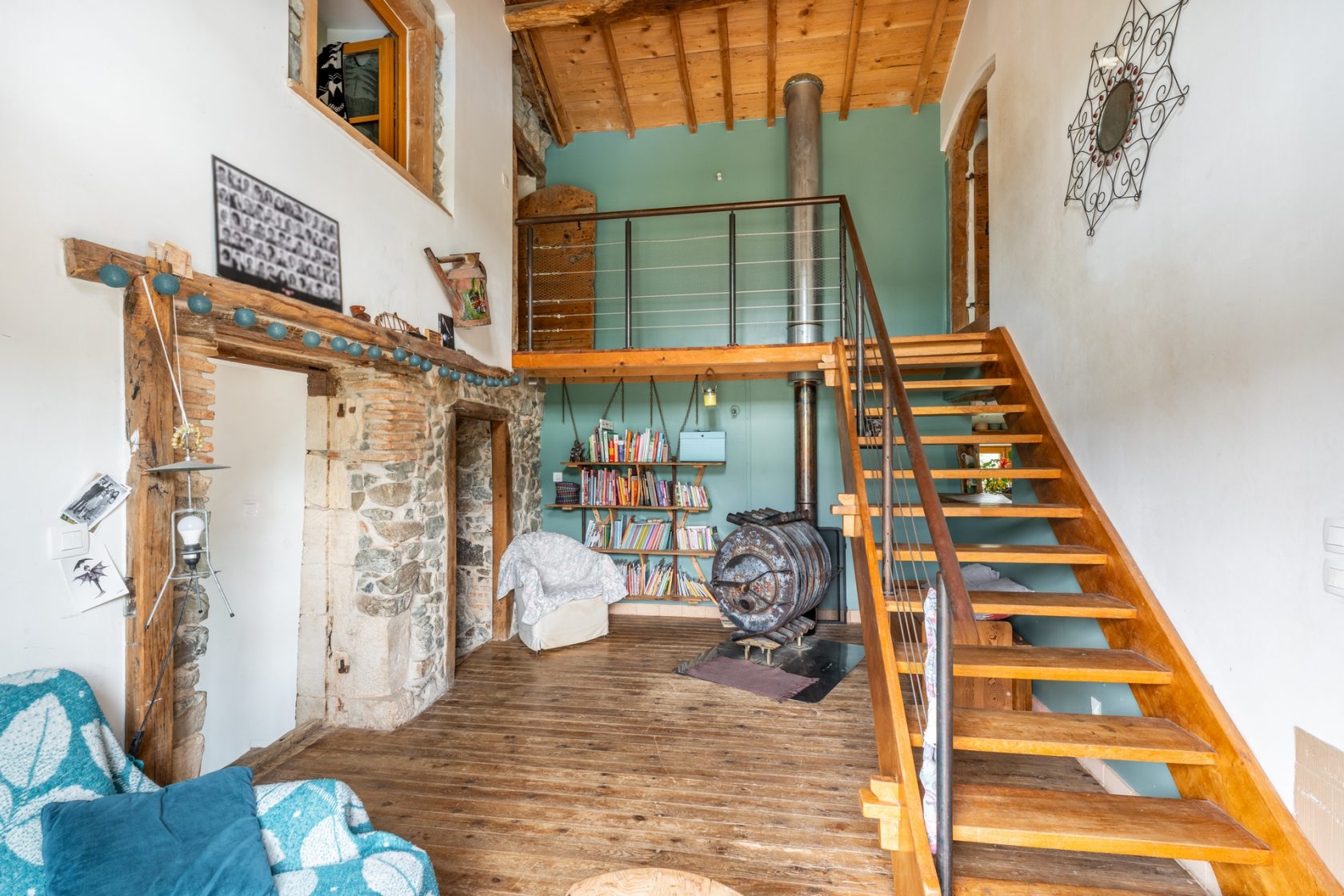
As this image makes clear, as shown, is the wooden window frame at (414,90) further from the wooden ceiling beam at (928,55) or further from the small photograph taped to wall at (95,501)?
the wooden ceiling beam at (928,55)

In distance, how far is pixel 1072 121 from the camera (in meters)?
2.88

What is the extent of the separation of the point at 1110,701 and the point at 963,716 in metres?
1.09

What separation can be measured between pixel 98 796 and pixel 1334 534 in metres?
3.14

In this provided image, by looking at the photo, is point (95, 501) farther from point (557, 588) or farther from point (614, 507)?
point (614, 507)

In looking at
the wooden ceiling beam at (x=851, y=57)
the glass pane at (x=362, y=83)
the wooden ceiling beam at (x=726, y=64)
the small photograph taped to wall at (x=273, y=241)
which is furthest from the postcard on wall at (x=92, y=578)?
the wooden ceiling beam at (x=851, y=57)

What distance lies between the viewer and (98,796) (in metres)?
1.48

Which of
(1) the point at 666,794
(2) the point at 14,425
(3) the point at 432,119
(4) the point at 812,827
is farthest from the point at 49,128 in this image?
(4) the point at 812,827

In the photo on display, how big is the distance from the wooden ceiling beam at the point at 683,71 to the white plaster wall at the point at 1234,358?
10.1 ft

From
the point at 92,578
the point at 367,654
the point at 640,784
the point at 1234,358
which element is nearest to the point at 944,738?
the point at 1234,358

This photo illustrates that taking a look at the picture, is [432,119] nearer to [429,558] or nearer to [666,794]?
[429,558]

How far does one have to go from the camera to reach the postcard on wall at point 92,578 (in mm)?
1696

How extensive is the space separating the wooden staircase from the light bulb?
2264 mm

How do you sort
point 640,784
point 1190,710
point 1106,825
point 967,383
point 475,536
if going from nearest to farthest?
1. point 1106,825
2. point 1190,710
3. point 640,784
4. point 967,383
5. point 475,536

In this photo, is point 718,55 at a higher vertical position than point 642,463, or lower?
higher
